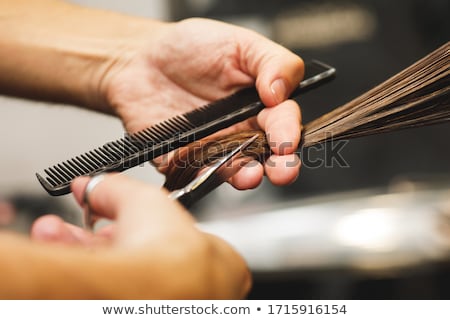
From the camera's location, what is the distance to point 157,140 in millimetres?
774

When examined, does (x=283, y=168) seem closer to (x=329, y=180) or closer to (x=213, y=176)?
(x=213, y=176)

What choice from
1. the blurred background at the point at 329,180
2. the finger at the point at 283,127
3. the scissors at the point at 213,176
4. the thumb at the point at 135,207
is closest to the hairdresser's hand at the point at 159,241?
the thumb at the point at 135,207

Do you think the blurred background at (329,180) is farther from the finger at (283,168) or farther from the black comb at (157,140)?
the finger at (283,168)

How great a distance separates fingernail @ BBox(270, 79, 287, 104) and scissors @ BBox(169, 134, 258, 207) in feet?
0.24

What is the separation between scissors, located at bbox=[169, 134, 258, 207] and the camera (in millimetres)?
664

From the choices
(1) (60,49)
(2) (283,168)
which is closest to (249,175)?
(2) (283,168)

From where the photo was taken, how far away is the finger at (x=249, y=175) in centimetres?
75

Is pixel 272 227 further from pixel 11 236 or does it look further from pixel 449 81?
pixel 11 236

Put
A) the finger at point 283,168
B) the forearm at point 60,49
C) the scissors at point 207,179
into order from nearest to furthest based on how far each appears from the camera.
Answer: the scissors at point 207,179, the finger at point 283,168, the forearm at point 60,49

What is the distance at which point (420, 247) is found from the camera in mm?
1022

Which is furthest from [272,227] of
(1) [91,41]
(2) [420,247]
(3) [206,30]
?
(1) [91,41]

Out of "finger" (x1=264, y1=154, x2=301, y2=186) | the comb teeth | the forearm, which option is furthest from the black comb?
the forearm

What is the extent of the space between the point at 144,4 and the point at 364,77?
0.59m
